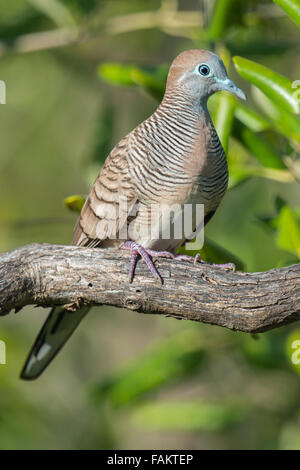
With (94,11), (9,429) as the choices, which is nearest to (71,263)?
(94,11)

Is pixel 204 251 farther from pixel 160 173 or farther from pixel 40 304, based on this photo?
pixel 40 304

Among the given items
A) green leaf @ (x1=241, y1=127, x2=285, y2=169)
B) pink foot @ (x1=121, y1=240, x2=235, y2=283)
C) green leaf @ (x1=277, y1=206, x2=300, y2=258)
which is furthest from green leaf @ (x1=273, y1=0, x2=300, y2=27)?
pink foot @ (x1=121, y1=240, x2=235, y2=283)

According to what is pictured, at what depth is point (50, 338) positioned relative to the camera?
3.24 m

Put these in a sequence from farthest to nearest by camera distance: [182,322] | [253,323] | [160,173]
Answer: [182,322] → [160,173] → [253,323]

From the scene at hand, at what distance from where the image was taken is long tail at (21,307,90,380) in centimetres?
323

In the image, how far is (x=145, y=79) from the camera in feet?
10.1

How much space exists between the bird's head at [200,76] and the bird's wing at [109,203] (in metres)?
0.35

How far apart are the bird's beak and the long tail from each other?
116 cm

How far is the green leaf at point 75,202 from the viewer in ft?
10.3

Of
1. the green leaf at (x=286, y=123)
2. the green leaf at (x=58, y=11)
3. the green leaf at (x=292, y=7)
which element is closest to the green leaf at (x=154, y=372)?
the green leaf at (x=286, y=123)

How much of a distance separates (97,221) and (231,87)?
803mm

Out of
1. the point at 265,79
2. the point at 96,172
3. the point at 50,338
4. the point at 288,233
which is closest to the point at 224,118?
the point at 265,79

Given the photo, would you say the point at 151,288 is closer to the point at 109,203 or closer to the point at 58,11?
the point at 109,203

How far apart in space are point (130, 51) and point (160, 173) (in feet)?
12.0
